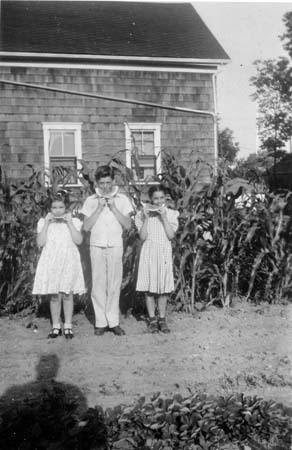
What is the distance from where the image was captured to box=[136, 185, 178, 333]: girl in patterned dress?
534cm

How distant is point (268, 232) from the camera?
6363mm

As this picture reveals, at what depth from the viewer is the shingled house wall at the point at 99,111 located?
11.8m

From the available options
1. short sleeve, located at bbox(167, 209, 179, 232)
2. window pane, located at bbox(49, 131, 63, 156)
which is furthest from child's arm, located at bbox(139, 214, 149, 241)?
window pane, located at bbox(49, 131, 63, 156)

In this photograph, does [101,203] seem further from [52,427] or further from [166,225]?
[52,427]

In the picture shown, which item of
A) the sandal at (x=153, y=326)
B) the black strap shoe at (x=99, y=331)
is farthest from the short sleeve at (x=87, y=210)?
the sandal at (x=153, y=326)

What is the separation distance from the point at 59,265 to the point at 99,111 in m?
7.73

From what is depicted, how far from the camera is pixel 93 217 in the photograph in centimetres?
510

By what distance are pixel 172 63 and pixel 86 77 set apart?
2098mm

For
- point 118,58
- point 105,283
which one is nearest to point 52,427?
point 105,283

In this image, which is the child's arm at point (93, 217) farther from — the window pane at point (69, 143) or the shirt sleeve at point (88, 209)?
the window pane at point (69, 143)

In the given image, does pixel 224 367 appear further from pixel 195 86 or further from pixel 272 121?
pixel 272 121

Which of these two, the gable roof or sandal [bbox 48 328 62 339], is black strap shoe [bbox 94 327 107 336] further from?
the gable roof

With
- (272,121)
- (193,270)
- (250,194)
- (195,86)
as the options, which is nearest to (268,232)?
(250,194)

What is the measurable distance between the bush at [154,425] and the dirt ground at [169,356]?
19.4 inches
